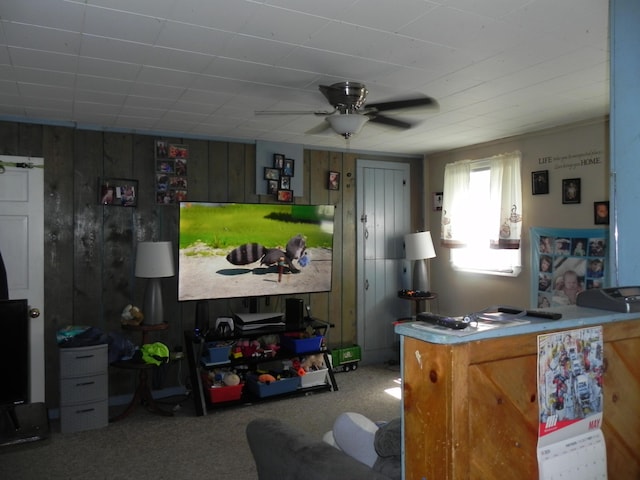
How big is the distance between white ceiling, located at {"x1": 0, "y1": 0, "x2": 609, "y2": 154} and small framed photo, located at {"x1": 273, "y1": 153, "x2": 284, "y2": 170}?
80cm

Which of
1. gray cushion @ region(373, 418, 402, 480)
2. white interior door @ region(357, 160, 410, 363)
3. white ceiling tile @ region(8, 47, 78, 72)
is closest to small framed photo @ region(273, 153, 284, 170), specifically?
white interior door @ region(357, 160, 410, 363)

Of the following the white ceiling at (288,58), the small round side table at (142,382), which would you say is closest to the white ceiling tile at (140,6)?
the white ceiling at (288,58)

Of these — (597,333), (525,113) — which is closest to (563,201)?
(525,113)

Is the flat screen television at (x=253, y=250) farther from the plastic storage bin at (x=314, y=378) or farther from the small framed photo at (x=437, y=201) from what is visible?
the small framed photo at (x=437, y=201)

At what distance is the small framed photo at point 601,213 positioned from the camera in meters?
3.86

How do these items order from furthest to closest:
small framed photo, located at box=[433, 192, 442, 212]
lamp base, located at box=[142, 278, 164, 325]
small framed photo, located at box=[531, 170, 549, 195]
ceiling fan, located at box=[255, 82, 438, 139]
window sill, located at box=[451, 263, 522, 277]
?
1. small framed photo, located at box=[433, 192, 442, 212]
2. window sill, located at box=[451, 263, 522, 277]
3. small framed photo, located at box=[531, 170, 549, 195]
4. lamp base, located at box=[142, 278, 164, 325]
5. ceiling fan, located at box=[255, 82, 438, 139]

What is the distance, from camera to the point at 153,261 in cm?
389

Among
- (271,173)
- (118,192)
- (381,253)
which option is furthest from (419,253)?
(118,192)

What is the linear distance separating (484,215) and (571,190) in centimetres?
91

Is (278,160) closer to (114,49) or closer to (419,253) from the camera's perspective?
(419,253)

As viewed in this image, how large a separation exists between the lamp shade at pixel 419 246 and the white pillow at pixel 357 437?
3514 millimetres

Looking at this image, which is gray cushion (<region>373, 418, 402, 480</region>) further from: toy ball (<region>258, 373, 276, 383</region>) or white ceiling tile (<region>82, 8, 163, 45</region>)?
toy ball (<region>258, 373, 276, 383</region>)

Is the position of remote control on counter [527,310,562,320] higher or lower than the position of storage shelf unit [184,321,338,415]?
higher

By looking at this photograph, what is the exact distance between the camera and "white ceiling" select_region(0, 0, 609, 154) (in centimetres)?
203
